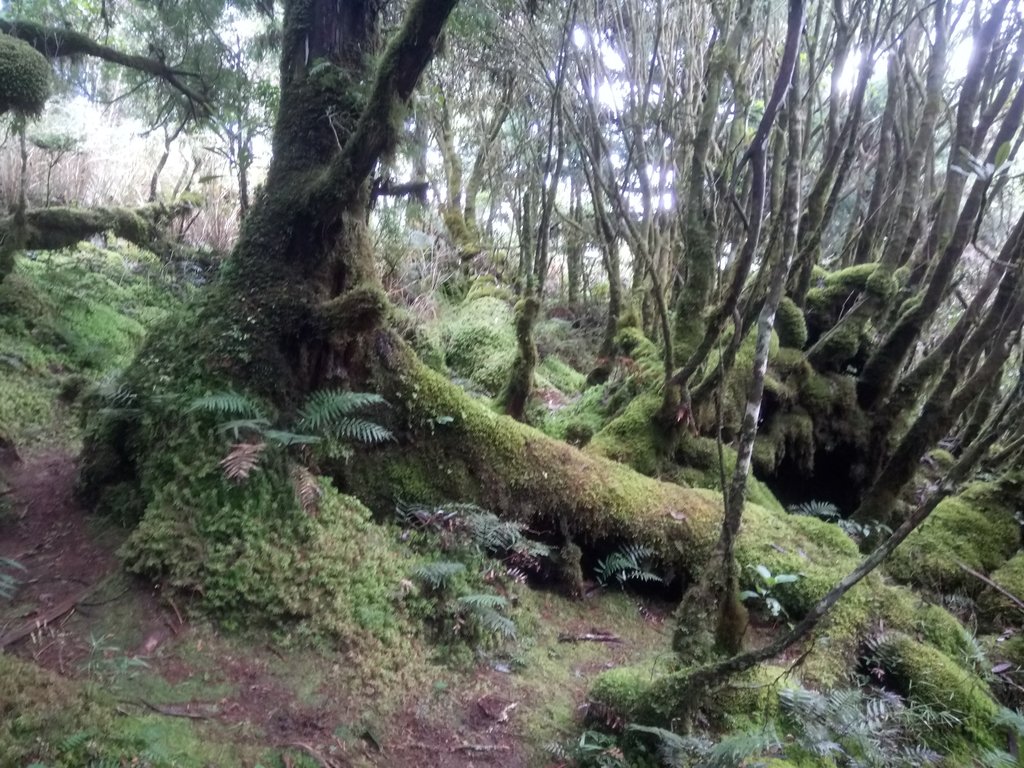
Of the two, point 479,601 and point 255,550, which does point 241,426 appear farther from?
point 479,601

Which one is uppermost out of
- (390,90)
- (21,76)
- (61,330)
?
(390,90)

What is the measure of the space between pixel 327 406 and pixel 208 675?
61.4 inches

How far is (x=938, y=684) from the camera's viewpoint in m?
4.22

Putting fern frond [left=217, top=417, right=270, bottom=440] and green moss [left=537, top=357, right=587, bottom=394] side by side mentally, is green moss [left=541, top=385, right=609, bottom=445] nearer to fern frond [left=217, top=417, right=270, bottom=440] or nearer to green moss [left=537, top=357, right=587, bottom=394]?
green moss [left=537, top=357, right=587, bottom=394]

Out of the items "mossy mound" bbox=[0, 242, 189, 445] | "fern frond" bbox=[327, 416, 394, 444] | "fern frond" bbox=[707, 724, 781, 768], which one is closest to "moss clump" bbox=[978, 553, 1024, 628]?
"fern frond" bbox=[707, 724, 781, 768]

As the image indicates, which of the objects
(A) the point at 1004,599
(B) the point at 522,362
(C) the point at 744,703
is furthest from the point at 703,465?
(C) the point at 744,703

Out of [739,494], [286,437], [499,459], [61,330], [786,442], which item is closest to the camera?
[739,494]

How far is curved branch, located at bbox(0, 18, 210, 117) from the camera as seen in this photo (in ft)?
18.4

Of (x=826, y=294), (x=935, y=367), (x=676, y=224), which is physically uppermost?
(x=676, y=224)

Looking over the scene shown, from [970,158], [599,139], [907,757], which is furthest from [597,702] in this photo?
[599,139]

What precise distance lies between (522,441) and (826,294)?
5.24 meters

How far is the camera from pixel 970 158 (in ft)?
12.5

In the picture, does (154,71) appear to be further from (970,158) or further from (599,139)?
(970,158)

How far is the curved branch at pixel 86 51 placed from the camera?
18.4ft
